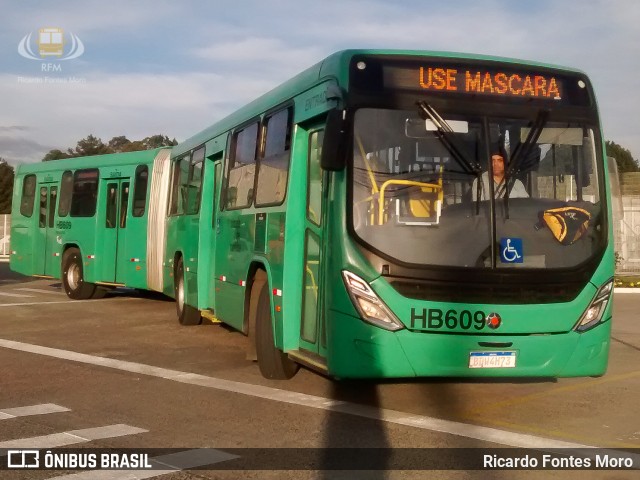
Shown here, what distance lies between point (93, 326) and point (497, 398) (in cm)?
853

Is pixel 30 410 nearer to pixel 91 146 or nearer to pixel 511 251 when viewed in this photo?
pixel 511 251

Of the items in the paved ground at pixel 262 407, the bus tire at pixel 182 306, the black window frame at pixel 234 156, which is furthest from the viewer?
the bus tire at pixel 182 306

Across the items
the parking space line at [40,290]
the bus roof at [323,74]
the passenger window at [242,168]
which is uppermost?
the bus roof at [323,74]

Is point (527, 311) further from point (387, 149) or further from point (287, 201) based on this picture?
point (287, 201)

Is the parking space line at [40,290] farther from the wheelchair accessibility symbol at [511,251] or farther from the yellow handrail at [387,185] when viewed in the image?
the wheelchair accessibility symbol at [511,251]

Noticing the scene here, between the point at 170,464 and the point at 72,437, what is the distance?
1240 mm

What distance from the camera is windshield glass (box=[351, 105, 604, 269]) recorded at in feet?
25.7

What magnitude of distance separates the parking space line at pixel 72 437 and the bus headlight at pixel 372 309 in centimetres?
211

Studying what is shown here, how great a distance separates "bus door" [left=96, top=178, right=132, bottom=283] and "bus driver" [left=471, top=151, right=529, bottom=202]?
13134 millimetres

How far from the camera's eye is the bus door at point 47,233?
874 inches

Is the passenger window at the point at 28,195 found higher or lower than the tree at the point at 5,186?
lower

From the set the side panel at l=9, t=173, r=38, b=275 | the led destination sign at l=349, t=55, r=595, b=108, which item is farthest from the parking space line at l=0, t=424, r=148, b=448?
the side panel at l=9, t=173, r=38, b=275

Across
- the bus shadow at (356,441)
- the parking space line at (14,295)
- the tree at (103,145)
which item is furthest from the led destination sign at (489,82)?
the tree at (103,145)

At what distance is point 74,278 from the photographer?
2144cm
